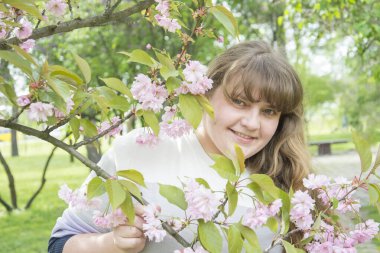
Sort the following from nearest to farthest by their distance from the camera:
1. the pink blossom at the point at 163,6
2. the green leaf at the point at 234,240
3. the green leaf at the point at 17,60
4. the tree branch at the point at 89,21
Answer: the green leaf at the point at 17,60
the green leaf at the point at 234,240
the tree branch at the point at 89,21
the pink blossom at the point at 163,6

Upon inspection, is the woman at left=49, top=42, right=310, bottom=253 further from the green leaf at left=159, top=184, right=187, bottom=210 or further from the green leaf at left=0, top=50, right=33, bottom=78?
the green leaf at left=0, top=50, right=33, bottom=78

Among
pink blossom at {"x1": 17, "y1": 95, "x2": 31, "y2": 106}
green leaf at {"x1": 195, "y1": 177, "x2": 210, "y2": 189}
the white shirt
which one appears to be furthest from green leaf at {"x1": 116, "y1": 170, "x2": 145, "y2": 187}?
the white shirt

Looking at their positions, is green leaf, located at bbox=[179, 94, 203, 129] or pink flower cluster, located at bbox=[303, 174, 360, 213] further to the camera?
pink flower cluster, located at bbox=[303, 174, 360, 213]

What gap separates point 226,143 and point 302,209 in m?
0.50

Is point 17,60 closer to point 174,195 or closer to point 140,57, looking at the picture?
point 140,57

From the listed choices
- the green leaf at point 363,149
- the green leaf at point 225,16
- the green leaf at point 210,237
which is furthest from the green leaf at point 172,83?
the green leaf at point 363,149

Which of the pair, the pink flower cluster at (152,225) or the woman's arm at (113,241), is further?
the woman's arm at (113,241)

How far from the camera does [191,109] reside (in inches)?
44.1

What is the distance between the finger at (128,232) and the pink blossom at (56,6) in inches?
22.9

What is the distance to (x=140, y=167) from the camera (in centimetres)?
170

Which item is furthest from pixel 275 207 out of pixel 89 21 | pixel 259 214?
pixel 89 21

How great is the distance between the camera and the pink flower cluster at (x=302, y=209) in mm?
1189

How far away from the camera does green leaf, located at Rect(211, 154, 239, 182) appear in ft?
3.30

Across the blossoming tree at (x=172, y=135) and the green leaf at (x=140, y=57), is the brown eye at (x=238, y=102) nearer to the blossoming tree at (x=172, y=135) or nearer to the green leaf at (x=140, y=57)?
the blossoming tree at (x=172, y=135)
